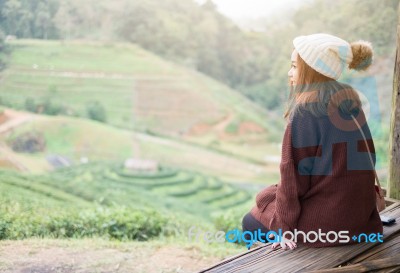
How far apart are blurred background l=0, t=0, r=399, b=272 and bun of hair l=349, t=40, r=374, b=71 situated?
89.3 inches

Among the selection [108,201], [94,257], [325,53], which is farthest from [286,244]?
[108,201]

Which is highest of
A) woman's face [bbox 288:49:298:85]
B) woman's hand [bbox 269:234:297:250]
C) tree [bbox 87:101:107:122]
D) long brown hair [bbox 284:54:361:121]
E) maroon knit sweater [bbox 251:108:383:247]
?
woman's face [bbox 288:49:298:85]

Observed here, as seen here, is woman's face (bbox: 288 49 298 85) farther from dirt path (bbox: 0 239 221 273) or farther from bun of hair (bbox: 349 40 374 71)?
dirt path (bbox: 0 239 221 273)

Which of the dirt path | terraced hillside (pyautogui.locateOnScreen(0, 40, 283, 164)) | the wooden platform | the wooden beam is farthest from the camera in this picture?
terraced hillside (pyautogui.locateOnScreen(0, 40, 283, 164))

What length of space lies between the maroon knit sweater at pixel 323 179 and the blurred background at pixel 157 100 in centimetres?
206

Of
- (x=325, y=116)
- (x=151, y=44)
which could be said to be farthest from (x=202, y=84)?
(x=325, y=116)

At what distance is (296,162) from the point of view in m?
1.92

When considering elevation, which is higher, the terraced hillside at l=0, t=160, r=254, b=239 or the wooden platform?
the wooden platform

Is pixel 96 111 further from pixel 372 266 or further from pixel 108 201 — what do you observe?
pixel 372 266

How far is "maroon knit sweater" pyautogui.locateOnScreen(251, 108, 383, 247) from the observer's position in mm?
1910

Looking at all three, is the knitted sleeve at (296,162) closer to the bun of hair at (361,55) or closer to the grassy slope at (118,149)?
the bun of hair at (361,55)

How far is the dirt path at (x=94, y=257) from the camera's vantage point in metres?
2.83

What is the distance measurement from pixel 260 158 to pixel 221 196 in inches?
A: 35.8

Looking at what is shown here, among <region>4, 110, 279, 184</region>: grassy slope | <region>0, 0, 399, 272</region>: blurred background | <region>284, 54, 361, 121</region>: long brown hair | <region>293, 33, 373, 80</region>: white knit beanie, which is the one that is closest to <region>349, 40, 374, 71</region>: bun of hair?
<region>293, 33, 373, 80</region>: white knit beanie
